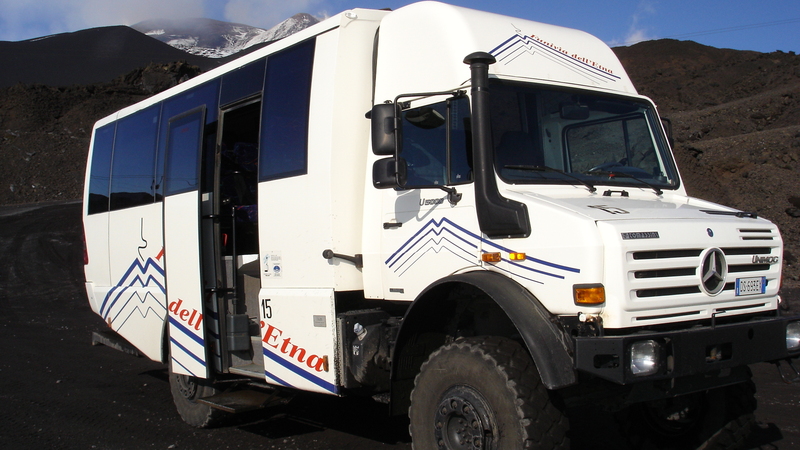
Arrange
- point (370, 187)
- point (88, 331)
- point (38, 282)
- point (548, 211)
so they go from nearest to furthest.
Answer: point (548, 211)
point (370, 187)
point (88, 331)
point (38, 282)

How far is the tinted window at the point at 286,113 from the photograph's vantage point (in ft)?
18.4

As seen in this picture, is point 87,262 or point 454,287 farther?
point 87,262

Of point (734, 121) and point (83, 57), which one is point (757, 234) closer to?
point (734, 121)

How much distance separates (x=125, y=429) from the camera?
6.78 m

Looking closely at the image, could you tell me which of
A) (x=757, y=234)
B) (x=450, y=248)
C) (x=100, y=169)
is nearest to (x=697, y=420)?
(x=757, y=234)

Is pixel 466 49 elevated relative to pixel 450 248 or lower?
elevated

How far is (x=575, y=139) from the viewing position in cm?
496

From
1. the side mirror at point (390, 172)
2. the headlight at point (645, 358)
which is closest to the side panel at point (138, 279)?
the side mirror at point (390, 172)

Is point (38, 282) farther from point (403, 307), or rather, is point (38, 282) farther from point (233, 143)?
point (403, 307)

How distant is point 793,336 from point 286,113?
4068mm

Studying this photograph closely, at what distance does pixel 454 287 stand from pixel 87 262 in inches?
242

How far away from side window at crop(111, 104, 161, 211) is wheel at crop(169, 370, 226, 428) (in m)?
1.99

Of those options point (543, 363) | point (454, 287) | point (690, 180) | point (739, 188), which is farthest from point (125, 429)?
point (739, 188)

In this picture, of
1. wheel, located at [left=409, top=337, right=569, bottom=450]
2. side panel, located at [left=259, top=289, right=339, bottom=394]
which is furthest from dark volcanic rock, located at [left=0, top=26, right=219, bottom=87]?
wheel, located at [left=409, top=337, right=569, bottom=450]
